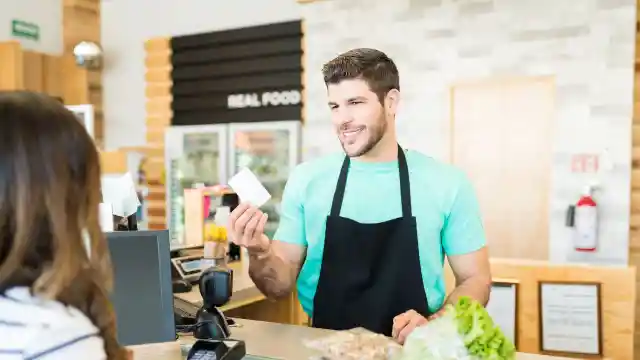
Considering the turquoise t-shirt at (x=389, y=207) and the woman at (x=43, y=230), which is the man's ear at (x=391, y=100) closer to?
the turquoise t-shirt at (x=389, y=207)

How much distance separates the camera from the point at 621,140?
3.77 meters

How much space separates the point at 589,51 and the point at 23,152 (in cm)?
363

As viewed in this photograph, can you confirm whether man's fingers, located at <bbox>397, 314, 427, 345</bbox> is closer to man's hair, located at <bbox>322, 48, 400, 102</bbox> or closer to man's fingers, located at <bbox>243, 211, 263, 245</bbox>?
man's fingers, located at <bbox>243, 211, 263, 245</bbox>

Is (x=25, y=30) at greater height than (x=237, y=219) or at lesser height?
greater

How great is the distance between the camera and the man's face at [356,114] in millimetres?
2066

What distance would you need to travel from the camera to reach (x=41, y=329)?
87cm

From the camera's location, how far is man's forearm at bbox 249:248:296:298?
6.51ft

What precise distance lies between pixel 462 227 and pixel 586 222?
6.73 feet

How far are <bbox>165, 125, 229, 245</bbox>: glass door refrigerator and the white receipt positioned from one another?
349 centimetres

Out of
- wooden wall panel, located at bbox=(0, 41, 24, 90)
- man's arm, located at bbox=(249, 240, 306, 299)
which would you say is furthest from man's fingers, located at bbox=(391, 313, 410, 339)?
wooden wall panel, located at bbox=(0, 41, 24, 90)

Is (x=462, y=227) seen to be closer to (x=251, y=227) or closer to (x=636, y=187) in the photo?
(x=251, y=227)

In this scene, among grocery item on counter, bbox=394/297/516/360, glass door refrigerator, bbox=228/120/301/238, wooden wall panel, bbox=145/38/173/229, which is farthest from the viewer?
wooden wall panel, bbox=145/38/173/229

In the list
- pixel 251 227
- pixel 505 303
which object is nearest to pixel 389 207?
pixel 251 227

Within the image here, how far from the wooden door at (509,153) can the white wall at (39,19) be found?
12.1 ft
